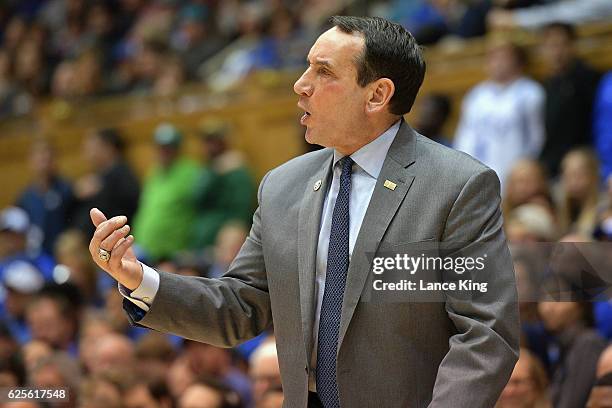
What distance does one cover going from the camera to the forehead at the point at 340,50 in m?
2.69

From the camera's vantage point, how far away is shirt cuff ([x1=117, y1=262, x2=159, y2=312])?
8.82 ft

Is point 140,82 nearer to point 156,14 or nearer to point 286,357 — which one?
point 156,14

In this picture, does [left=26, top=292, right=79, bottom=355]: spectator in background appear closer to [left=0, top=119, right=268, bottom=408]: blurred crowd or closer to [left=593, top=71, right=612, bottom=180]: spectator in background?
[left=0, top=119, right=268, bottom=408]: blurred crowd

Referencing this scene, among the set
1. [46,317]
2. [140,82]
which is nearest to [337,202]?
[46,317]

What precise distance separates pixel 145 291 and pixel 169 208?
5431 mm

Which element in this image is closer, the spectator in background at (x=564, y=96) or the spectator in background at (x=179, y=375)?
the spectator in background at (x=179, y=375)

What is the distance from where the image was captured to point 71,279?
6.92 meters

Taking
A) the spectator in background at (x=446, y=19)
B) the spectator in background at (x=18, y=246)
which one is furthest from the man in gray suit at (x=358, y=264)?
the spectator in background at (x=446, y=19)

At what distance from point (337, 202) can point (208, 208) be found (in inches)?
213

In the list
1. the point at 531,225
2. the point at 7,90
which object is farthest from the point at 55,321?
the point at 7,90

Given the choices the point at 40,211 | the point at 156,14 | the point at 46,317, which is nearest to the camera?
the point at 46,317

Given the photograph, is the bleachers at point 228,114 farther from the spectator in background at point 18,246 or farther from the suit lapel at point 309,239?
the suit lapel at point 309,239

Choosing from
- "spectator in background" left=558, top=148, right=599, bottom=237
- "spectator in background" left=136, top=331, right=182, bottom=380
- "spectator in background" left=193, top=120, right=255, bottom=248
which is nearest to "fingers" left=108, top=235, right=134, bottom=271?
"spectator in background" left=136, top=331, right=182, bottom=380

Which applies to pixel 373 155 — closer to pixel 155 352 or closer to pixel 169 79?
pixel 155 352
